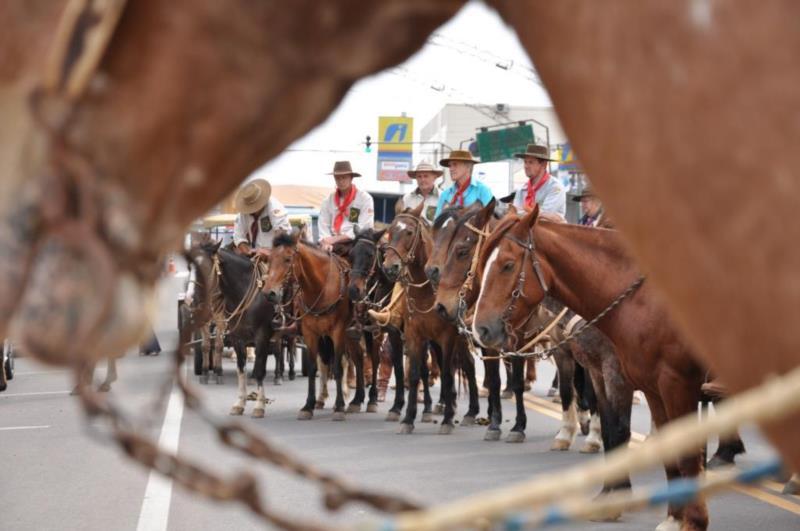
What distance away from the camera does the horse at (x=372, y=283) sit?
53.3 ft

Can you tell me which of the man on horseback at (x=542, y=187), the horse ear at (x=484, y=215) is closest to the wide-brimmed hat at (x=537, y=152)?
the man on horseback at (x=542, y=187)

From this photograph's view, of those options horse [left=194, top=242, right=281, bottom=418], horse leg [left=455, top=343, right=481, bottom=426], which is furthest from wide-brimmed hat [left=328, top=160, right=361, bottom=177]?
horse leg [left=455, top=343, right=481, bottom=426]

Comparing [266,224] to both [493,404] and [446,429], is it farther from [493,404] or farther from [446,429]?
[493,404]

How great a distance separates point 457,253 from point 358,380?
4.88m

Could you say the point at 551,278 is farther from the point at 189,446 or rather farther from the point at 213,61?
the point at 213,61

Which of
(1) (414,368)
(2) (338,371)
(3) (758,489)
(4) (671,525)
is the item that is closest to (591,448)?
(3) (758,489)

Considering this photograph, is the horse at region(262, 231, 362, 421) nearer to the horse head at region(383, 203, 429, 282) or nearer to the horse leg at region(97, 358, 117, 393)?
the horse head at region(383, 203, 429, 282)

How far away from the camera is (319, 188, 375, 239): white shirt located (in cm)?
1767

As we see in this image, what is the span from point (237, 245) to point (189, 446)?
20.4ft

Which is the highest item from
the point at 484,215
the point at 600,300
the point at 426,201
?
the point at 426,201

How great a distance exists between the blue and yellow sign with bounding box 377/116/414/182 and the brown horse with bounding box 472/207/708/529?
53855 mm

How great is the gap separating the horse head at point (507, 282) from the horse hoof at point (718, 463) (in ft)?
7.82

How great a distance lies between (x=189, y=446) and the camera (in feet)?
41.0

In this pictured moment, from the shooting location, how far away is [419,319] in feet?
49.2
